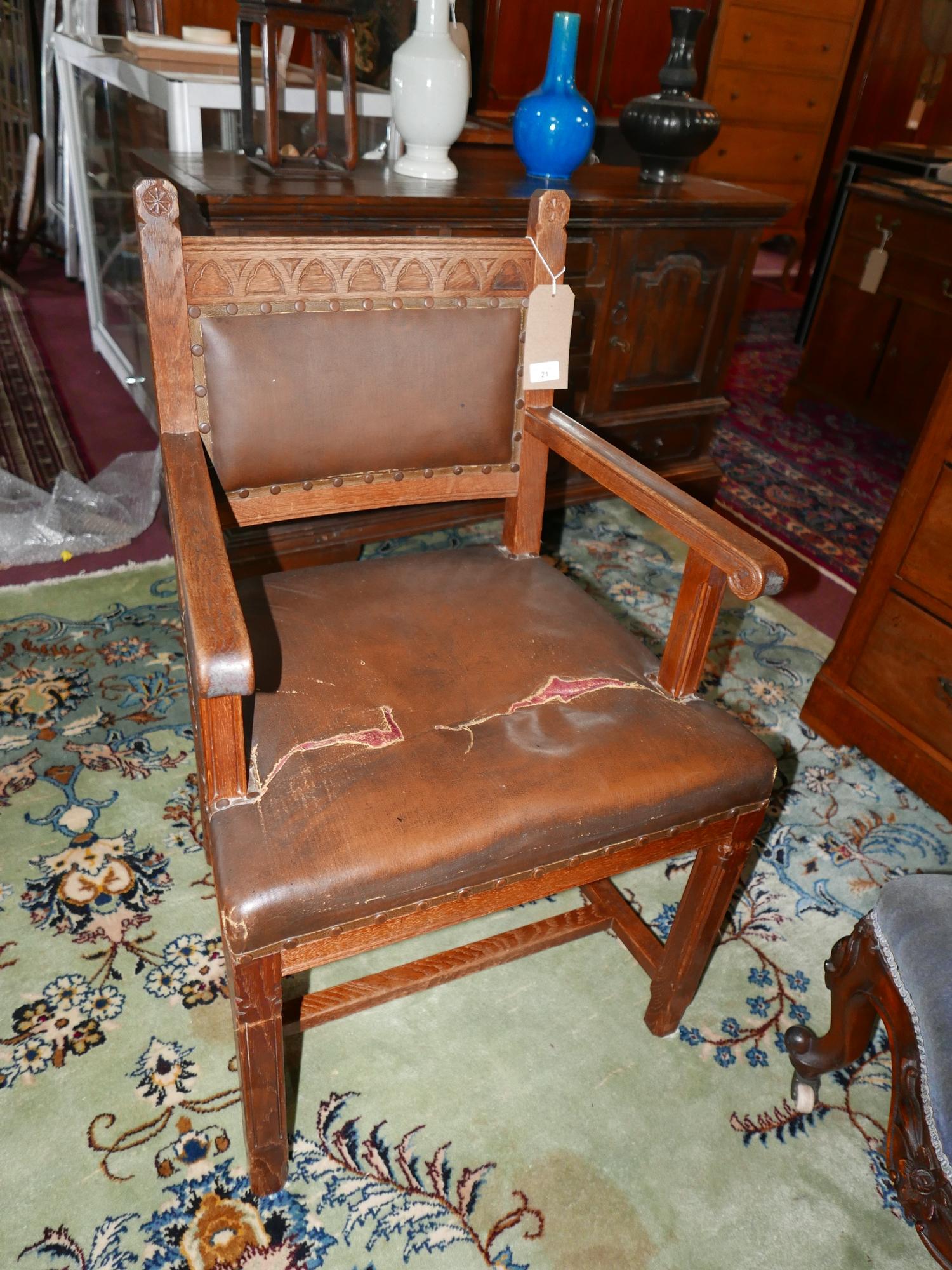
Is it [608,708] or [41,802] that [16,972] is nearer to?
[41,802]

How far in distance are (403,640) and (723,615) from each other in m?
1.50

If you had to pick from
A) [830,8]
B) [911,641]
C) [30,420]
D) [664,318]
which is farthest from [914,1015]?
[830,8]

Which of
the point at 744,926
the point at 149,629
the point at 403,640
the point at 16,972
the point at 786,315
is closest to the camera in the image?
the point at 403,640

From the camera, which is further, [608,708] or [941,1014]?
[608,708]

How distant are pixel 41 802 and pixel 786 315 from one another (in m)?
5.12

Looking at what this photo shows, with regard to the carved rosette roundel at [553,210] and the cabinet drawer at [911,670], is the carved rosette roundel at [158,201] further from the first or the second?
the cabinet drawer at [911,670]

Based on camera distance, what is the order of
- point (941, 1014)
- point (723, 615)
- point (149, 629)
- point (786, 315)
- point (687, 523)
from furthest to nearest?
point (786, 315) < point (723, 615) < point (149, 629) < point (687, 523) < point (941, 1014)

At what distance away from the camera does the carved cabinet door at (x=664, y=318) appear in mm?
2467

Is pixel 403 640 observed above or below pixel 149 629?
above

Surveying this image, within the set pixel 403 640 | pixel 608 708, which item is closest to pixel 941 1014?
pixel 608 708

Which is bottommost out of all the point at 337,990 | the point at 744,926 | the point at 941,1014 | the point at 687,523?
the point at 744,926

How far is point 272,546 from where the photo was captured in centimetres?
228

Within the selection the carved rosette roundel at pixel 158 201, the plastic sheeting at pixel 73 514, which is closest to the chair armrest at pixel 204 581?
the carved rosette roundel at pixel 158 201

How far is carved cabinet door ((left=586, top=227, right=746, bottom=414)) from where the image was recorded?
2467mm
